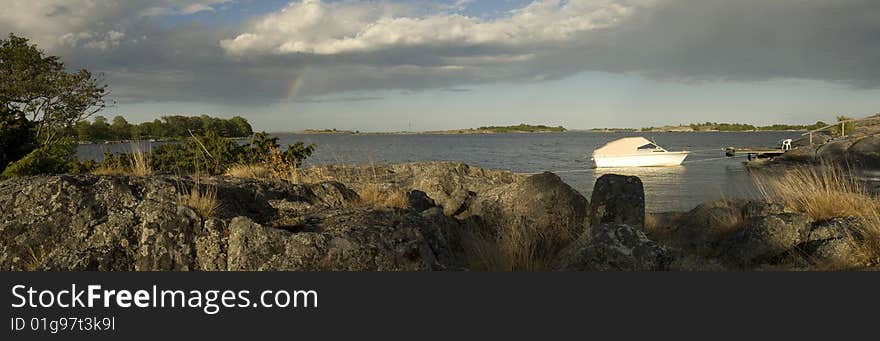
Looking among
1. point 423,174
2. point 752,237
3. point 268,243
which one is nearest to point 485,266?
point 268,243

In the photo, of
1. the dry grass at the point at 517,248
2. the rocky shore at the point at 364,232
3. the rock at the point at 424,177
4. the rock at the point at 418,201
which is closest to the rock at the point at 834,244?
the rocky shore at the point at 364,232

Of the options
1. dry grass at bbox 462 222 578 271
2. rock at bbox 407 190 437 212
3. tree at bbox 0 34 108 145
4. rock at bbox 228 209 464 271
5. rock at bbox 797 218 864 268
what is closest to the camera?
rock at bbox 228 209 464 271

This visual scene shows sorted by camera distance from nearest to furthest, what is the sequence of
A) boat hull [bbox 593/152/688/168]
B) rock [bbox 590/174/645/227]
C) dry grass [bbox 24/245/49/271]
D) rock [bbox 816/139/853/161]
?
1. dry grass [bbox 24/245/49/271]
2. rock [bbox 590/174/645/227]
3. rock [bbox 816/139/853/161]
4. boat hull [bbox 593/152/688/168]

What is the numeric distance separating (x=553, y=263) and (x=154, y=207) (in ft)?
12.8

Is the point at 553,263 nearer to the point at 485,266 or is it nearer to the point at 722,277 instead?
the point at 485,266

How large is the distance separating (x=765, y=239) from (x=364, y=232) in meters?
5.14

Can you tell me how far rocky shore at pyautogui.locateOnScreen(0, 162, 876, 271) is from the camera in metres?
4.94

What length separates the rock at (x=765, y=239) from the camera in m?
7.37

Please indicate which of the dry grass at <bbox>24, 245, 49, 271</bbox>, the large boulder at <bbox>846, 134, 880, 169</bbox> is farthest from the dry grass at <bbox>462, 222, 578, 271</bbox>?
the large boulder at <bbox>846, 134, 880, 169</bbox>

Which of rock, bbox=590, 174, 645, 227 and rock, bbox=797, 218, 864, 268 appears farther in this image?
rock, bbox=590, 174, 645, 227

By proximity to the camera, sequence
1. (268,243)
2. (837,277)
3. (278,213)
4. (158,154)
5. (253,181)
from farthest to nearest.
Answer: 1. (158,154)
2. (253,181)
3. (278,213)
4. (268,243)
5. (837,277)

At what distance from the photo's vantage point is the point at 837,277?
4.26 metres

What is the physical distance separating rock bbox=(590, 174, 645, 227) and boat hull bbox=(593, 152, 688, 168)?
54.7 metres

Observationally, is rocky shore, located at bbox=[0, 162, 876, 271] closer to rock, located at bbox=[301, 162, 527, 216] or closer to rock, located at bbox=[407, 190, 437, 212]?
rock, located at bbox=[407, 190, 437, 212]
